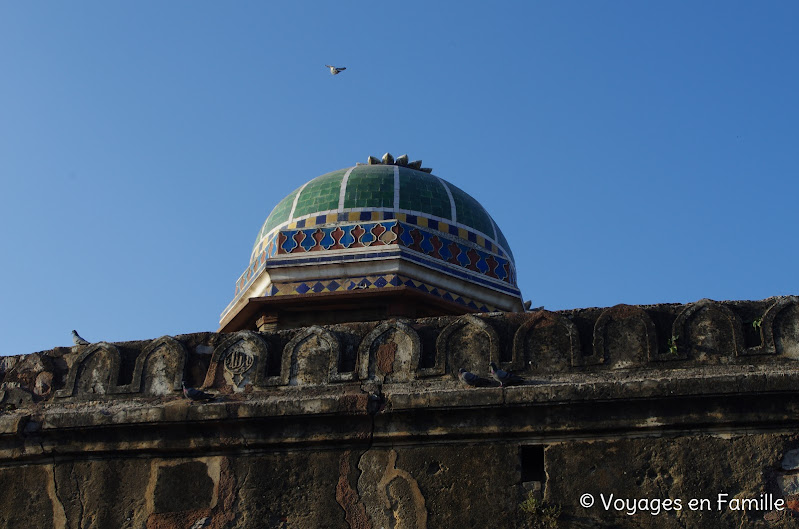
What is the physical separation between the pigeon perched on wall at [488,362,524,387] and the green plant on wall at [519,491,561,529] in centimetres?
59

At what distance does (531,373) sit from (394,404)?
73cm

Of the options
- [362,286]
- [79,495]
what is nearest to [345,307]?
[362,286]

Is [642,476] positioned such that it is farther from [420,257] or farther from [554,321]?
[420,257]

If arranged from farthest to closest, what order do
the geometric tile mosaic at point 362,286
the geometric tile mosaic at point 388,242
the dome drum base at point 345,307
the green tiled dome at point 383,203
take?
the green tiled dome at point 383,203, the geometric tile mosaic at point 388,242, the geometric tile mosaic at point 362,286, the dome drum base at point 345,307

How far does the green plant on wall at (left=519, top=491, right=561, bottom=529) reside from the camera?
527 centimetres

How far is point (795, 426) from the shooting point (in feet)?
16.9

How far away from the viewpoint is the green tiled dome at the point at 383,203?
38.0 ft

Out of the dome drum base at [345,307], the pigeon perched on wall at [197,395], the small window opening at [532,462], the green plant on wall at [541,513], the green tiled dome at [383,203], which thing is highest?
the green tiled dome at [383,203]

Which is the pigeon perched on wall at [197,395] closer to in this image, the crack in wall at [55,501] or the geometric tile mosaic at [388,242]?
the crack in wall at [55,501]

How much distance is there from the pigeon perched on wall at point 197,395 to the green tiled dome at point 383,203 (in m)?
5.62

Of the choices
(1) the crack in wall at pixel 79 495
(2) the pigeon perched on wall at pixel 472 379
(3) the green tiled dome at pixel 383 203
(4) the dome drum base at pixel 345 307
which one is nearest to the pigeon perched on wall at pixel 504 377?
(2) the pigeon perched on wall at pixel 472 379

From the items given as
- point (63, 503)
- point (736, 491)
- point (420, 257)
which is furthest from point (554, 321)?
point (420, 257)

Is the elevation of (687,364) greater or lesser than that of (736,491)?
greater

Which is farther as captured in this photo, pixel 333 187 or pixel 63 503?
pixel 333 187
